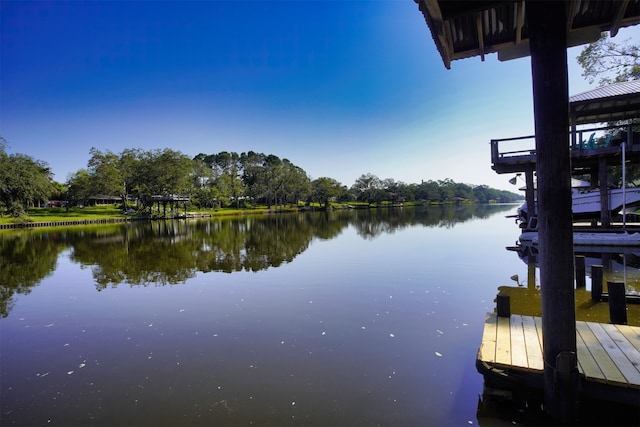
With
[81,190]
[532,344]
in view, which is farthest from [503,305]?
[81,190]

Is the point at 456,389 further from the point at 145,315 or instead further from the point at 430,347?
the point at 145,315

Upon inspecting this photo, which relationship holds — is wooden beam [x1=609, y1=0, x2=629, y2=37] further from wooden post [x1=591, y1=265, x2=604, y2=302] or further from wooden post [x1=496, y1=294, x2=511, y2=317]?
wooden post [x1=591, y1=265, x2=604, y2=302]

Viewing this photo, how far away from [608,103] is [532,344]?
1490cm

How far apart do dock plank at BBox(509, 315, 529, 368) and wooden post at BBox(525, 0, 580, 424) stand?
0.48 metres

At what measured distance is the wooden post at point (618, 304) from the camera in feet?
18.0

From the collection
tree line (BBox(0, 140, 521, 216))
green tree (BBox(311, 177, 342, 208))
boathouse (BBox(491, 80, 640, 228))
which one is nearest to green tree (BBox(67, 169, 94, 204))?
tree line (BBox(0, 140, 521, 216))

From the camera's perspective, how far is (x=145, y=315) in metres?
7.86

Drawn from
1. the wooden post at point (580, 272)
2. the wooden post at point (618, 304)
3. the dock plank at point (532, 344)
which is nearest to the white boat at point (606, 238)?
the wooden post at point (580, 272)

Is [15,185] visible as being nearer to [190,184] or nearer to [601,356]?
[190,184]

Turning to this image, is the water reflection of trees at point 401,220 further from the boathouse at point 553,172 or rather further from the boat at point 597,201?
the boathouse at point 553,172

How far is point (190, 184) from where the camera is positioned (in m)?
64.8

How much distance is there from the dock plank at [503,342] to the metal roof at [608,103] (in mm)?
12318

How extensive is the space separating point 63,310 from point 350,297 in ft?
23.8

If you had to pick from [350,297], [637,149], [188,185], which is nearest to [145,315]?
[350,297]
